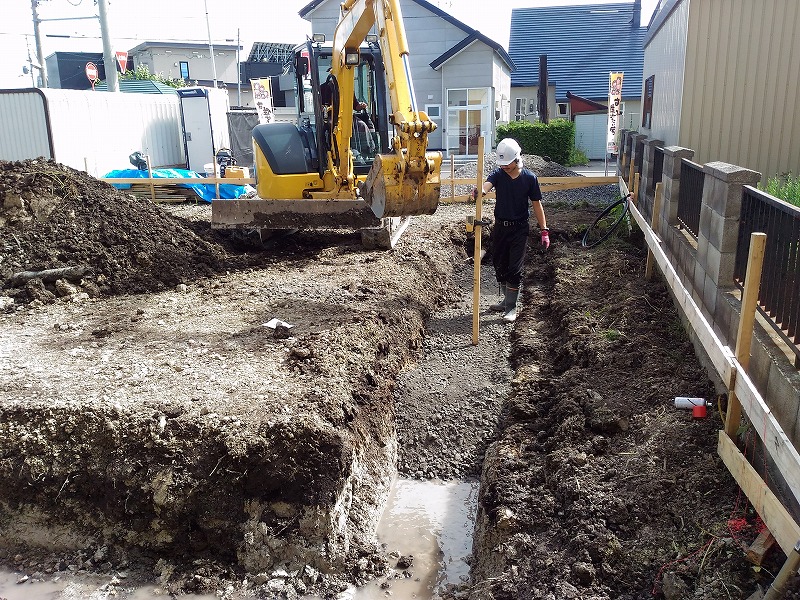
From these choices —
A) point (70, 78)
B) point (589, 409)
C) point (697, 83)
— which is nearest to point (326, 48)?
point (697, 83)

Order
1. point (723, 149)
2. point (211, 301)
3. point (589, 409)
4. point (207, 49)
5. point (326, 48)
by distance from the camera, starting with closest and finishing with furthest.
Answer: point (589, 409) < point (211, 301) < point (723, 149) < point (326, 48) < point (207, 49)

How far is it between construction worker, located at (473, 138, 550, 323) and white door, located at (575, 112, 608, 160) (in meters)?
23.2

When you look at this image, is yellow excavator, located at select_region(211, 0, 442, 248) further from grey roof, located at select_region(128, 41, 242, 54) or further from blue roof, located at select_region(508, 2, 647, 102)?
grey roof, located at select_region(128, 41, 242, 54)

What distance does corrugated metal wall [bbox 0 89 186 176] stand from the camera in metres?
16.3

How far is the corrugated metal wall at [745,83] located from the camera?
27.3ft

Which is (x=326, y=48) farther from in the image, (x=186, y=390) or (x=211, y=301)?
(x=186, y=390)

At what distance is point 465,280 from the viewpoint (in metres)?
10.2

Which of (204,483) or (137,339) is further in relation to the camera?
(137,339)

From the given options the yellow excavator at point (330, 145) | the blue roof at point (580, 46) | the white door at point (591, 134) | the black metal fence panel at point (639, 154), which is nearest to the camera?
the yellow excavator at point (330, 145)

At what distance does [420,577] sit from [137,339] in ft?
11.7

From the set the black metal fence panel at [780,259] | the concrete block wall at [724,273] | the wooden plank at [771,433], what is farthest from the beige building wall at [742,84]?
the wooden plank at [771,433]

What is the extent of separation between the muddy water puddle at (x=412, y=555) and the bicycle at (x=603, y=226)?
608cm

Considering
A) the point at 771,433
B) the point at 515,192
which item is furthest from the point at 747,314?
the point at 515,192

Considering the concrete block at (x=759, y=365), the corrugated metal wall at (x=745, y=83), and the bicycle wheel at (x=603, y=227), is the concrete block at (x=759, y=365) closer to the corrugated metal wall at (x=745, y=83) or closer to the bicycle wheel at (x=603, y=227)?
the corrugated metal wall at (x=745, y=83)
